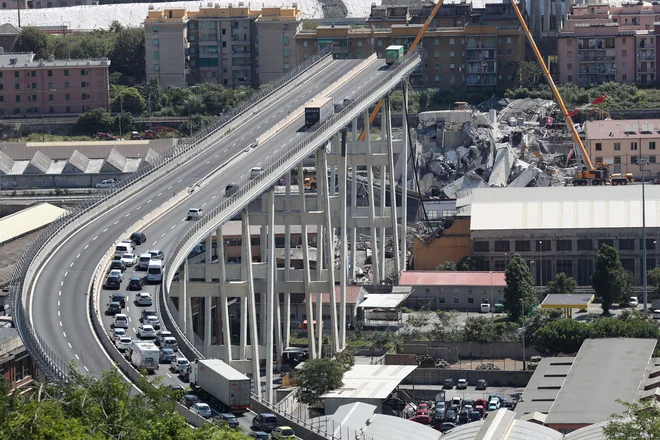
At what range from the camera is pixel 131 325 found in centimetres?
6881

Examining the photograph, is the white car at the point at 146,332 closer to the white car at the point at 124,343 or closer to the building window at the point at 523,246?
the white car at the point at 124,343

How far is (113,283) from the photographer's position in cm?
7312

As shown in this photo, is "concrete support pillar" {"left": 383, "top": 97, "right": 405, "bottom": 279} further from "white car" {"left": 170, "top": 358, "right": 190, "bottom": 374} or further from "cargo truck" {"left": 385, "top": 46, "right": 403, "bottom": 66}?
"white car" {"left": 170, "top": 358, "right": 190, "bottom": 374}

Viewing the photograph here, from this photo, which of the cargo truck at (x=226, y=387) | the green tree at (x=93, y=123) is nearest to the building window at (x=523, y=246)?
the cargo truck at (x=226, y=387)

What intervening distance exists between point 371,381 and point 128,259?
11219mm

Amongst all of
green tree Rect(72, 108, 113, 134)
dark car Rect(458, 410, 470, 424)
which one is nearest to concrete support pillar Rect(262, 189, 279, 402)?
dark car Rect(458, 410, 470, 424)

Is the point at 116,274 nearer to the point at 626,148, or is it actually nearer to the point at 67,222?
the point at 67,222

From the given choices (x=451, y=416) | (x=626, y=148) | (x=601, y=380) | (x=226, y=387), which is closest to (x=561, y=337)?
(x=601, y=380)

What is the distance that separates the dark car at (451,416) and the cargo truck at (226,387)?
645 inches

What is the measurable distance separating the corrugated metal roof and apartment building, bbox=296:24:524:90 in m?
32.7

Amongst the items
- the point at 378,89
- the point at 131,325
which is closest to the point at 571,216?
the point at 378,89

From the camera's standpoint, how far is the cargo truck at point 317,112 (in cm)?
9538

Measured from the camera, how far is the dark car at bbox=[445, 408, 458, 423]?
252 feet

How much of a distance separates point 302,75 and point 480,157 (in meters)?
14.6
